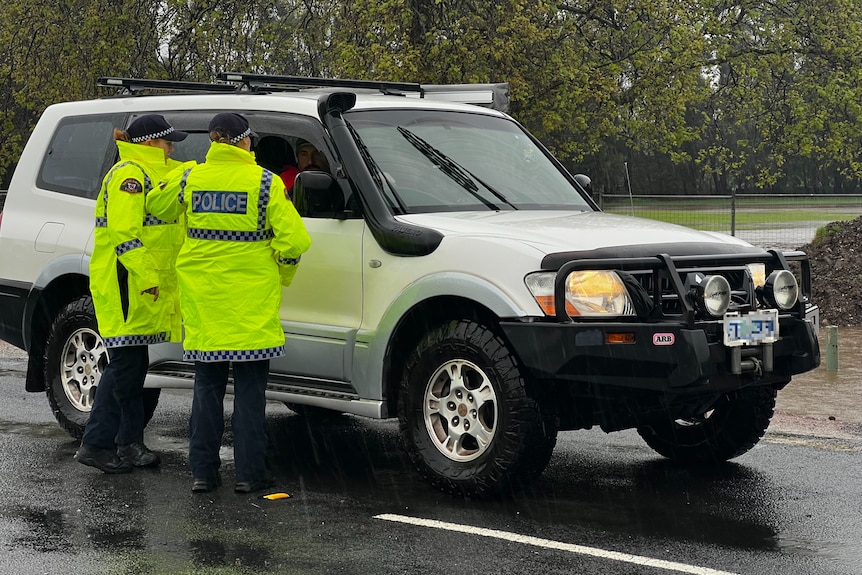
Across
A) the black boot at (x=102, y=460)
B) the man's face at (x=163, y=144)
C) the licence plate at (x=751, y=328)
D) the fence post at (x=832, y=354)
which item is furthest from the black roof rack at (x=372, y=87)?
the fence post at (x=832, y=354)

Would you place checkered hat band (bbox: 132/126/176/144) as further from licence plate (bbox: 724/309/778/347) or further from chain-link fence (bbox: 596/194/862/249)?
chain-link fence (bbox: 596/194/862/249)

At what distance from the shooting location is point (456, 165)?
741cm

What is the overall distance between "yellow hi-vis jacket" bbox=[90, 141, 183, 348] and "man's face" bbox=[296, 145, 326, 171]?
2.42 ft

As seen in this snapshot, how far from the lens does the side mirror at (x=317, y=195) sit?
6.76m

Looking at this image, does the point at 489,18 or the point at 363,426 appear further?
the point at 489,18

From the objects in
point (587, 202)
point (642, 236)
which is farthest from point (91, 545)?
point (587, 202)

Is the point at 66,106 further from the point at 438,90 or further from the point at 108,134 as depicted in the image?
the point at 438,90

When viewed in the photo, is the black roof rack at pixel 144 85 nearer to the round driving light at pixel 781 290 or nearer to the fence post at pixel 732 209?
the round driving light at pixel 781 290

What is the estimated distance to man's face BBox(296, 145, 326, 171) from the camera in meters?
7.23

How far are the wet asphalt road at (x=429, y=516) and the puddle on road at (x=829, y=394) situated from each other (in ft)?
2.83

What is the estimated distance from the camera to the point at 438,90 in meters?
8.70

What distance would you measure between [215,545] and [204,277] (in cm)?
148

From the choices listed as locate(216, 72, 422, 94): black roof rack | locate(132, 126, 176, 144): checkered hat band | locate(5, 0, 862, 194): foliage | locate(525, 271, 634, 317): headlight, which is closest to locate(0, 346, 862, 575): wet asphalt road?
locate(525, 271, 634, 317): headlight

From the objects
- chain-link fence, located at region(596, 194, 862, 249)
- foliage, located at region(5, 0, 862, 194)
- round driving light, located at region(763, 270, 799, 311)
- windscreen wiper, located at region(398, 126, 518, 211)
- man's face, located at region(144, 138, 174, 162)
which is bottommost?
chain-link fence, located at region(596, 194, 862, 249)
